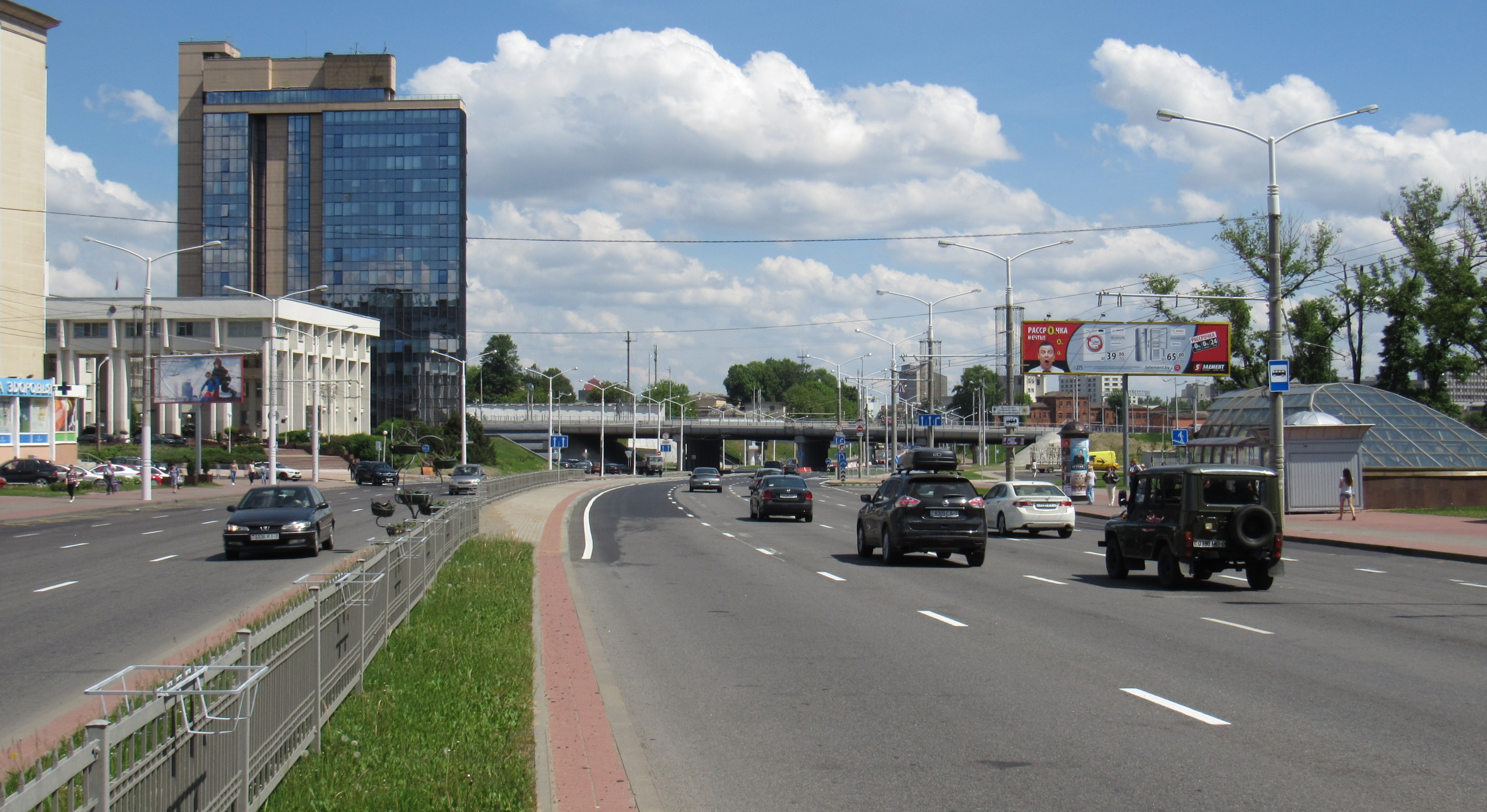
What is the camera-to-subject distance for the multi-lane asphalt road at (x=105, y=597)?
1051 cm

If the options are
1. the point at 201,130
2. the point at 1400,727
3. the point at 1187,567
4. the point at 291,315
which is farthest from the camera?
the point at 201,130

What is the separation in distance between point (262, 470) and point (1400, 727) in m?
73.4

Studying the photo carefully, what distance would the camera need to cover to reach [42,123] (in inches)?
3071

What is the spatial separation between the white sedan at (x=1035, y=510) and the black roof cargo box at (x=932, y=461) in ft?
6.25

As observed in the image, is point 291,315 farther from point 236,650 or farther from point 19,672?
point 236,650

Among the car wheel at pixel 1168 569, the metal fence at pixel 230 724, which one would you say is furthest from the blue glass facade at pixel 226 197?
the metal fence at pixel 230 724

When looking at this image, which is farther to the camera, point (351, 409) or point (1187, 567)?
point (351, 409)

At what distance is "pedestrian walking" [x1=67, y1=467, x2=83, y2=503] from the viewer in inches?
1980

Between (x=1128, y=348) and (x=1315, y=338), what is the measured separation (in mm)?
28680

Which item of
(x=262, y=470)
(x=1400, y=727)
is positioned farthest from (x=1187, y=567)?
(x=262, y=470)

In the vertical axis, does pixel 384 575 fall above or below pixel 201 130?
below

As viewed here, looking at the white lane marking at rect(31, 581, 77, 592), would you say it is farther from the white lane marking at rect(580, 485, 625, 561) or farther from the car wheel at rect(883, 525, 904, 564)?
the car wheel at rect(883, 525, 904, 564)

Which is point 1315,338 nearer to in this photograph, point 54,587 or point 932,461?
point 932,461

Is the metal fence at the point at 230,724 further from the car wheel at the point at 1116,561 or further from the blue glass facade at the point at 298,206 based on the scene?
the blue glass facade at the point at 298,206
